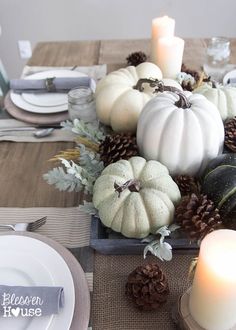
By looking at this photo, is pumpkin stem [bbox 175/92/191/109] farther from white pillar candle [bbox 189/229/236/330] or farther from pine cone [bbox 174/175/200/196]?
white pillar candle [bbox 189/229/236/330]

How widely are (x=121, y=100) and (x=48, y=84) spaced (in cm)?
36

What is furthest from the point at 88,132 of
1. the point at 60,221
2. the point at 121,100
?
the point at 60,221

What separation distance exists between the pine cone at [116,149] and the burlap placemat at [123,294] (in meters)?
0.18

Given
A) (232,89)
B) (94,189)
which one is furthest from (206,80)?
(94,189)

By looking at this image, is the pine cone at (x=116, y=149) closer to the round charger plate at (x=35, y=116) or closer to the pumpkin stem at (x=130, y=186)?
the pumpkin stem at (x=130, y=186)

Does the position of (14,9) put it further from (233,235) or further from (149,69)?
(233,235)

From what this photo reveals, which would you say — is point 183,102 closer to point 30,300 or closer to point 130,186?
point 130,186

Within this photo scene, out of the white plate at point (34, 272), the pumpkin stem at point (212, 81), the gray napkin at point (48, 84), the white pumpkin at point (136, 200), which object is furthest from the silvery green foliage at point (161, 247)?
the gray napkin at point (48, 84)

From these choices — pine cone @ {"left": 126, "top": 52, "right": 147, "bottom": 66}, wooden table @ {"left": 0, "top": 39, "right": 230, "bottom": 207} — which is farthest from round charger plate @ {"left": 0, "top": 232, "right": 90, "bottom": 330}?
pine cone @ {"left": 126, "top": 52, "right": 147, "bottom": 66}

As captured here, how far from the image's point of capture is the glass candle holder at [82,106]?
0.85m

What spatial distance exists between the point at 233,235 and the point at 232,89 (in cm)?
43

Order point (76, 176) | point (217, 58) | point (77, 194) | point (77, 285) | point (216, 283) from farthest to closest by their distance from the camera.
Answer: point (217, 58) → point (77, 194) → point (76, 176) → point (77, 285) → point (216, 283)

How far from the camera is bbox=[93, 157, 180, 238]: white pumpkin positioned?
53 centimetres

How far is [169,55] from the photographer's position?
95 centimetres
